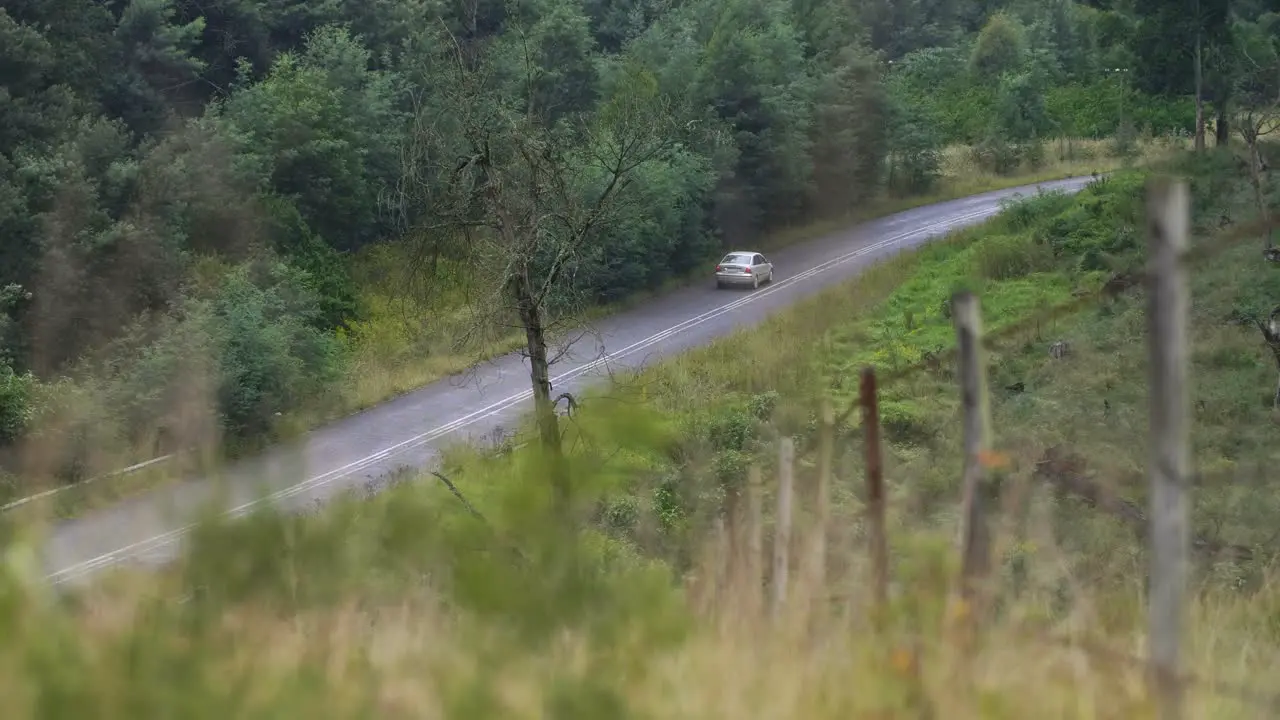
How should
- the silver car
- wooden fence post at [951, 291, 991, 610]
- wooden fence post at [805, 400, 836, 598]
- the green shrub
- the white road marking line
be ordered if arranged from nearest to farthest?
wooden fence post at [951, 291, 991, 610] → wooden fence post at [805, 400, 836, 598] → the white road marking line → the green shrub → the silver car

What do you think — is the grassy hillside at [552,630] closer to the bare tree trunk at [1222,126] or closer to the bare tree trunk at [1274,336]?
the bare tree trunk at [1274,336]

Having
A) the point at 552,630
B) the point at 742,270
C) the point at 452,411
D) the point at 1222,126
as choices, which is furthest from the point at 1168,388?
the point at 1222,126

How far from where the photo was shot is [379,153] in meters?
27.7

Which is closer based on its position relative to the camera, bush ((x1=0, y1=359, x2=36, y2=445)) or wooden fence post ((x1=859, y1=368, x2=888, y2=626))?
wooden fence post ((x1=859, y1=368, x2=888, y2=626))

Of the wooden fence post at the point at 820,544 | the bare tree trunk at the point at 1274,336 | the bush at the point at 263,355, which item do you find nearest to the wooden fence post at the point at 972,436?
the wooden fence post at the point at 820,544

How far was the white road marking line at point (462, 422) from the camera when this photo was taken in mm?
Answer: 4103

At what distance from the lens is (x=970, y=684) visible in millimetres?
2625

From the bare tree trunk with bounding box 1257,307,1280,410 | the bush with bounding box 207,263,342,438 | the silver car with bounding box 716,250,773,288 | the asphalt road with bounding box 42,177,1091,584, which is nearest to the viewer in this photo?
the asphalt road with bounding box 42,177,1091,584

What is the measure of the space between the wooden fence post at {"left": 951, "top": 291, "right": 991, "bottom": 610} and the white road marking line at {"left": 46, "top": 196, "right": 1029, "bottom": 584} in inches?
81.3

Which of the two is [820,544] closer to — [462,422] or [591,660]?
[591,660]

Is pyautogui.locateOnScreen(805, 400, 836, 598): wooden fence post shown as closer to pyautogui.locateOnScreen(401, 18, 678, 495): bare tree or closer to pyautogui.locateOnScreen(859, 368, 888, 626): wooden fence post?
pyautogui.locateOnScreen(859, 368, 888, 626): wooden fence post

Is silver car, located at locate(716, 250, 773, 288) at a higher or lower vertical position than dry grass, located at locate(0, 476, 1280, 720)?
lower

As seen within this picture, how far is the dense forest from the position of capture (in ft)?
35.8

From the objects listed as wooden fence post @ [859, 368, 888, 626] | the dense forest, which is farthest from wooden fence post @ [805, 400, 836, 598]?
the dense forest
